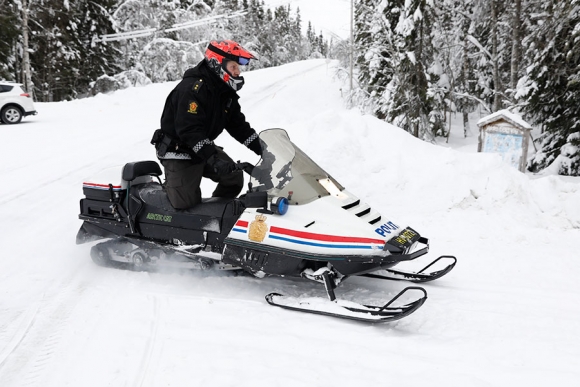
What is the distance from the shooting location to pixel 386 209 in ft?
20.9

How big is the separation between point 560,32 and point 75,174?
9988 millimetres

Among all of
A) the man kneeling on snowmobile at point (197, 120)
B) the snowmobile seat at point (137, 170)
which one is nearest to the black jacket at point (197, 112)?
the man kneeling on snowmobile at point (197, 120)

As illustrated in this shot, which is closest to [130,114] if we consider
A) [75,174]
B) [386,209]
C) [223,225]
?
[75,174]

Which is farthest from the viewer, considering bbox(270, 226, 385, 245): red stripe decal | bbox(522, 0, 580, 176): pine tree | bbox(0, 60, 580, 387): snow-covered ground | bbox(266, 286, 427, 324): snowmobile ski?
bbox(522, 0, 580, 176): pine tree

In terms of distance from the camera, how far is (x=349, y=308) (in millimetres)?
3541

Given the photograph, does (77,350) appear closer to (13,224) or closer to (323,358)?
(323,358)

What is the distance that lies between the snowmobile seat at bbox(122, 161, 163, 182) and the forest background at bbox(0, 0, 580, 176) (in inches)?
310

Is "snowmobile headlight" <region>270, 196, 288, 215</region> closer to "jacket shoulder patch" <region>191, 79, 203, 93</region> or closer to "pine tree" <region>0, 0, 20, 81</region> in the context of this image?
"jacket shoulder patch" <region>191, 79, 203, 93</region>

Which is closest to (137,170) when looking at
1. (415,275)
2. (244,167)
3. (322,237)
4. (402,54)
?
(244,167)

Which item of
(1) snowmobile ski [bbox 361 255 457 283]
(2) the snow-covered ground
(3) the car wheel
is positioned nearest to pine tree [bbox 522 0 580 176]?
(2) the snow-covered ground

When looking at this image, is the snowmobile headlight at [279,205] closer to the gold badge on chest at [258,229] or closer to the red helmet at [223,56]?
the gold badge on chest at [258,229]

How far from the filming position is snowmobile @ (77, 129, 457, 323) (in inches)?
142

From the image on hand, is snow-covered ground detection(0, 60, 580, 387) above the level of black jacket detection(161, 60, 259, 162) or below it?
below

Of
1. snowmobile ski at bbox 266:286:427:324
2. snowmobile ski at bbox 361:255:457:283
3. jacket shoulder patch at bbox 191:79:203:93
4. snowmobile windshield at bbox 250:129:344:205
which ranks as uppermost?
jacket shoulder patch at bbox 191:79:203:93
